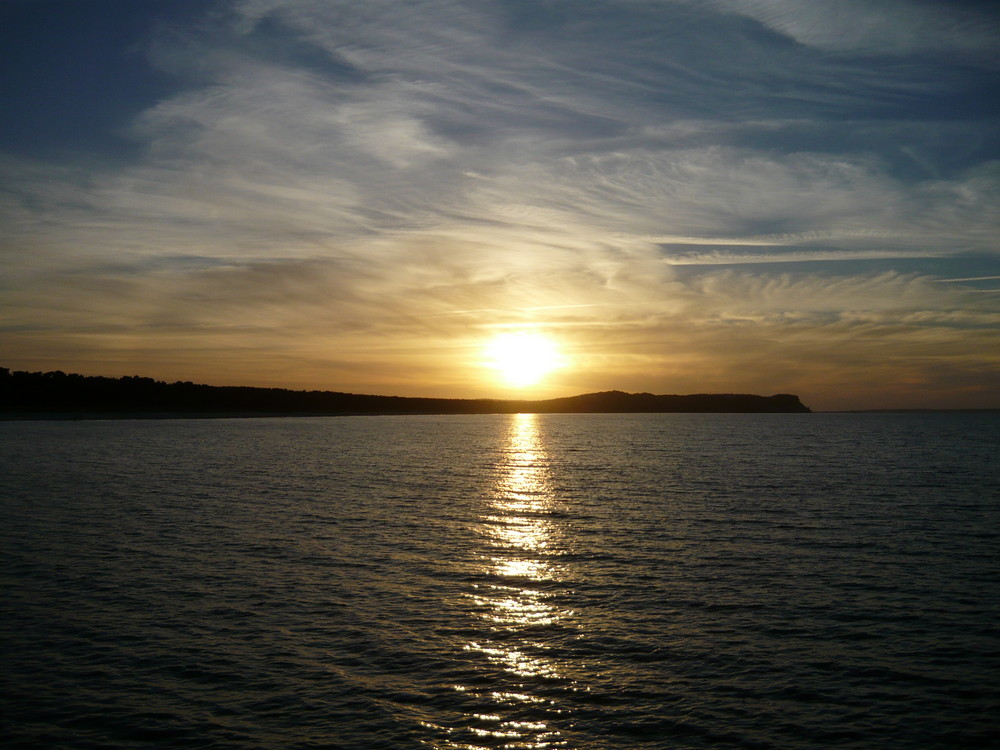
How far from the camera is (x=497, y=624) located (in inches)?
977

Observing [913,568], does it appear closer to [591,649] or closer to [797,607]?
[797,607]

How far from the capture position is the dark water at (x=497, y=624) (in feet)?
57.0

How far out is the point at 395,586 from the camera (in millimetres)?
29922

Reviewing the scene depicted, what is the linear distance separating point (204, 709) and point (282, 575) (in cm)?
1383

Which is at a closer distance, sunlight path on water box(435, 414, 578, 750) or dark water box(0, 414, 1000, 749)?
sunlight path on water box(435, 414, 578, 750)

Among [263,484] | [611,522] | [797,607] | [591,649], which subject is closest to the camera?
[591,649]

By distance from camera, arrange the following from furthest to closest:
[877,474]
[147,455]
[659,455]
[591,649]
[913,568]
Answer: [659,455]
[147,455]
[877,474]
[913,568]
[591,649]

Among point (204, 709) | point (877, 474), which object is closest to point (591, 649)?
point (204, 709)

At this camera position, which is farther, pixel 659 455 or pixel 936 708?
pixel 659 455

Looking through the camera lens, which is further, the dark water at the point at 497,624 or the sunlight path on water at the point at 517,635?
the dark water at the point at 497,624

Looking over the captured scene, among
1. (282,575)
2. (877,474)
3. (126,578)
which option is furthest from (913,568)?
(877,474)

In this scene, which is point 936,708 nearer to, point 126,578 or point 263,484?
point 126,578

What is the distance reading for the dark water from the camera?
57.0 feet

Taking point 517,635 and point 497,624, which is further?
point 497,624
